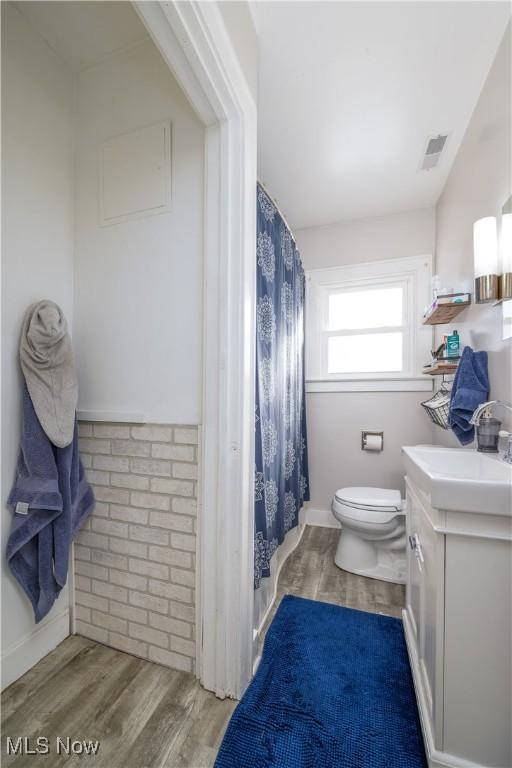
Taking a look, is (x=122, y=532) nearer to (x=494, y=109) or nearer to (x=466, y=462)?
(x=466, y=462)

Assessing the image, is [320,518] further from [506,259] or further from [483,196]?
[483,196]

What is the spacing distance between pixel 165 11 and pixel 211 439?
1188mm

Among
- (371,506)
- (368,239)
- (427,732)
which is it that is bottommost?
(427,732)

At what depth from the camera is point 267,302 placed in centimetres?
158

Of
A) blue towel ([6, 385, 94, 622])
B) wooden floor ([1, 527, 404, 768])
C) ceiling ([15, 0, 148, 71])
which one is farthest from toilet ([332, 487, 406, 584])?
ceiling ([15, 0, 148, 71])

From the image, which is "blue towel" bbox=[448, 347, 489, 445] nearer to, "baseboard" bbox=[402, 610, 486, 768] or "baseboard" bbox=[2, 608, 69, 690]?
"baseboard" bbox=[402, 610, 486, 768]

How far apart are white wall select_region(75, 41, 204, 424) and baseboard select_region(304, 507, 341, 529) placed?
1.88 m

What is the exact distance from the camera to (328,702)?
3.75ft

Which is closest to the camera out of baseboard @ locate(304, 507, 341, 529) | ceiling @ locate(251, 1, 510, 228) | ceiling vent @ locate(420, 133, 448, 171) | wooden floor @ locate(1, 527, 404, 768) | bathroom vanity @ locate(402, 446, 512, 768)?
bathroom vanity @ locate(402, 446, 512, 768)

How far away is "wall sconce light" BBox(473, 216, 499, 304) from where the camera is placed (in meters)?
1.29

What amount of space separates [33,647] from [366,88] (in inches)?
109

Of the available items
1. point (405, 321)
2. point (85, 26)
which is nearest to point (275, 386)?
point (405, 321)

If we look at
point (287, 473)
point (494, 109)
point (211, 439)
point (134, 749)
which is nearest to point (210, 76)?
point (211, 439)

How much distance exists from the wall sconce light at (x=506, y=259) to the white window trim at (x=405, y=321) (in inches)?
47.7
